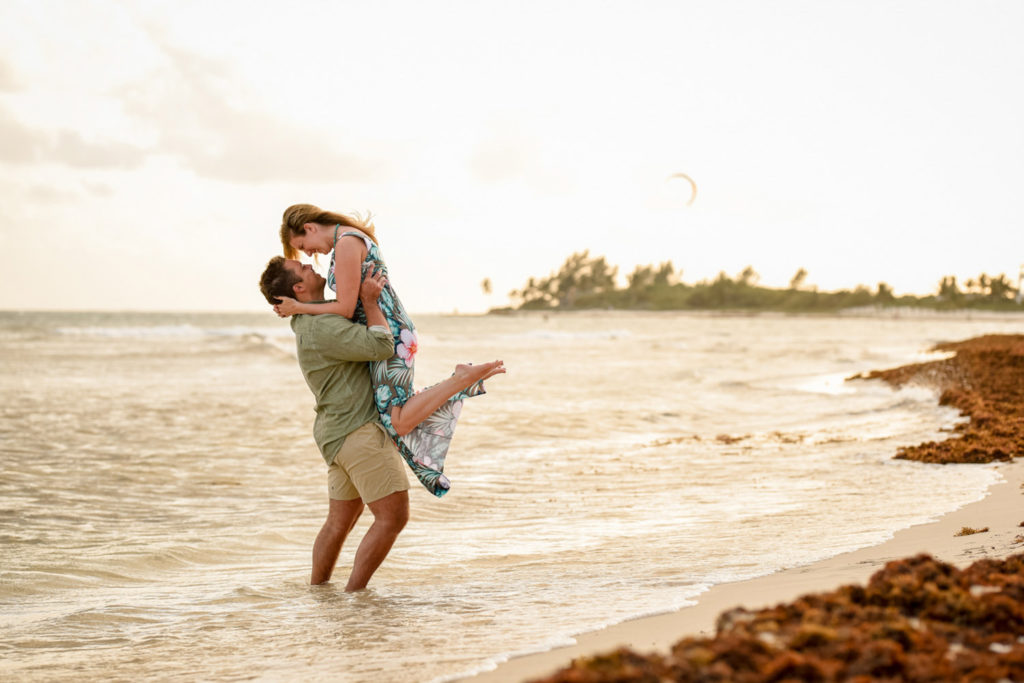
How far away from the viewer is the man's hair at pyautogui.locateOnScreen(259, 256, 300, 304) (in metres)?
4.61

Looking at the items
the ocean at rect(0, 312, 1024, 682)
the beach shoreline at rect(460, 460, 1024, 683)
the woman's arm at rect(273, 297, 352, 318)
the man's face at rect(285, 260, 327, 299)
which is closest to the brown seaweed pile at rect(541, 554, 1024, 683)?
the beach shoreline at rect(460, 460, 1024, 683)

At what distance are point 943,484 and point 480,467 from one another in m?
4.16

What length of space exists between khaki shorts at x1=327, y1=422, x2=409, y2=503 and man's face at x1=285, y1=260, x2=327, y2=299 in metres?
0.78

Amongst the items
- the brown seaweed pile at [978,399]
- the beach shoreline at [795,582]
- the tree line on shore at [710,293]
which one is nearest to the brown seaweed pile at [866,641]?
the beach shoreline at [795,582]

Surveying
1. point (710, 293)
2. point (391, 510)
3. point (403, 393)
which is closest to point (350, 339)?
point (403, 393)

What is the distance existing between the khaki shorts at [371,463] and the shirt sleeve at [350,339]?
405 mm

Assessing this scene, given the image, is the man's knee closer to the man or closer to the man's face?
the man

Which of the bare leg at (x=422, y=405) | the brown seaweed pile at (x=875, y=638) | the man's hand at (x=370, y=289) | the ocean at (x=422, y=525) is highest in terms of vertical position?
the man's hand at (x=370, y=289)

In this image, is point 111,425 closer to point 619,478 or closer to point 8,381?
point 619,478

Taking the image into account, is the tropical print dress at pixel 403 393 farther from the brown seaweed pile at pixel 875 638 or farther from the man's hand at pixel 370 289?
the brown seaweed pile at pixel 875 638

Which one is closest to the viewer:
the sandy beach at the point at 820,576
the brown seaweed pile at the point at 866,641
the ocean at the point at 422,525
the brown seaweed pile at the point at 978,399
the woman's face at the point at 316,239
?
the brown seaweed pile at the point at 866,641

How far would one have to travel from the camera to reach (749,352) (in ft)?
106

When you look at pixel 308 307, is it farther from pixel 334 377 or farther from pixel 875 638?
pixel 875 638

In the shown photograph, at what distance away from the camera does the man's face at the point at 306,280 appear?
4.65 meters
